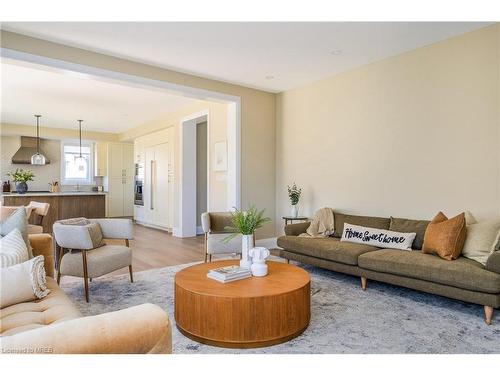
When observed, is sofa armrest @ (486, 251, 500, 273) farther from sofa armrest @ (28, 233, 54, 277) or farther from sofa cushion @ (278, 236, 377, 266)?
sofa armrest @ (28, 233, 54, 277)

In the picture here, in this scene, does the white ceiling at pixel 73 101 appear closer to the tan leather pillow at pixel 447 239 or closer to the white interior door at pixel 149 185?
the white interior door at pixel 149 185

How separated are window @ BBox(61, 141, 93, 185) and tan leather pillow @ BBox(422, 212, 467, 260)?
9423 millimetres

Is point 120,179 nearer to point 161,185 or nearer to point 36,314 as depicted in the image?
point 161,185

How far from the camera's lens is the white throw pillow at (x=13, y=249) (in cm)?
201

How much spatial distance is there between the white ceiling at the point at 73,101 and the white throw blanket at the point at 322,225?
3.27 meters

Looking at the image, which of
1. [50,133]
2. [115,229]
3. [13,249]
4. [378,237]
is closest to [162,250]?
[115,229]

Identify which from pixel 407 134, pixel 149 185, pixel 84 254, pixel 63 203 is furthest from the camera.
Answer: pixel 149 185

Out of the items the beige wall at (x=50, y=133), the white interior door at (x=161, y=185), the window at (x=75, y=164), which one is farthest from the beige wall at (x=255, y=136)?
the window at (x=75, y=164)

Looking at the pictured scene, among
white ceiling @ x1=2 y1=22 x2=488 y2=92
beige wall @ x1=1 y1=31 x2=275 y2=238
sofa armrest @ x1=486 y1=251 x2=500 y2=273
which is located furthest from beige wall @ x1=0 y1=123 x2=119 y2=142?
sofa armrest @ x1=486 y1=251 x2=500 y2=273

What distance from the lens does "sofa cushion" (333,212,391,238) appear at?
159 inches

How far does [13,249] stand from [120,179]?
27.5 feet

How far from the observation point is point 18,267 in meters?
1.96

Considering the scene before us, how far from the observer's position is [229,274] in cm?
260

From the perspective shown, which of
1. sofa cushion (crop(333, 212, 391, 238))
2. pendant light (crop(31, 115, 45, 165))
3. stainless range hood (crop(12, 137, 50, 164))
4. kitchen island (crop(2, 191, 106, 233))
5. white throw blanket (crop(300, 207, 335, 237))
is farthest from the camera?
stainless range hood (crop(12, 137, 50, 164))
